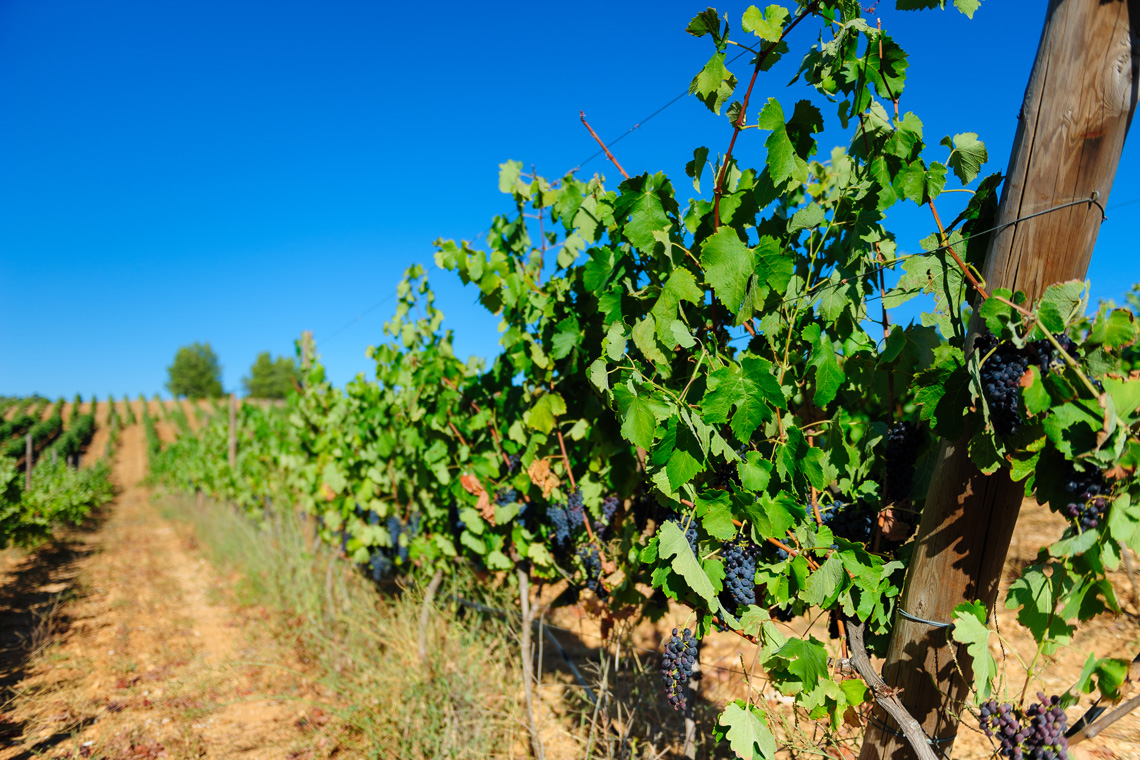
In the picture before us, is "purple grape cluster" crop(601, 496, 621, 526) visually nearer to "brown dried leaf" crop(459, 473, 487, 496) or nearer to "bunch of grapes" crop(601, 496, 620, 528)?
"bunch of grapes" crop(601, 496, 620, 528)

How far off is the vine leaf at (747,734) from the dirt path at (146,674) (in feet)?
8.22

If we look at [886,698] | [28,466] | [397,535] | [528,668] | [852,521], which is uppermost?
[852,521]

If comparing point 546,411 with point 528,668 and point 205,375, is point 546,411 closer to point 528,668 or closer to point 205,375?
point 528,668

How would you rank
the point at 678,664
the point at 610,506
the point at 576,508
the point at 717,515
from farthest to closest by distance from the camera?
the point at 576,508 → the point at 610,506 → the point at 678,664 → the point at 717,515

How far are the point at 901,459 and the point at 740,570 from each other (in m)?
0.54

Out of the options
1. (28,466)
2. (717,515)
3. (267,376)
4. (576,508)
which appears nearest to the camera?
(717,515)

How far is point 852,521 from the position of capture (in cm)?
172

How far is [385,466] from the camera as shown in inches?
184

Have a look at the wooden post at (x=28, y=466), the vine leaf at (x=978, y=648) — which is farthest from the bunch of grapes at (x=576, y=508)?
the wooden post at (x=28, y=466)

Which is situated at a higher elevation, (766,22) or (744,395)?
(766,22)

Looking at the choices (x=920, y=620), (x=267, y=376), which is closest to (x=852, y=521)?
(x=920, y=620)

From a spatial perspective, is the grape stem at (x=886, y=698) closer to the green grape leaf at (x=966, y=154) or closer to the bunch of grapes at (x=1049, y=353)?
the bunch of grapes at (x=1049, y=353)

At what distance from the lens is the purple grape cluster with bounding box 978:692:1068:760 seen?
113 cm

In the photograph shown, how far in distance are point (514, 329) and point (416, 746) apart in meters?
2.11
